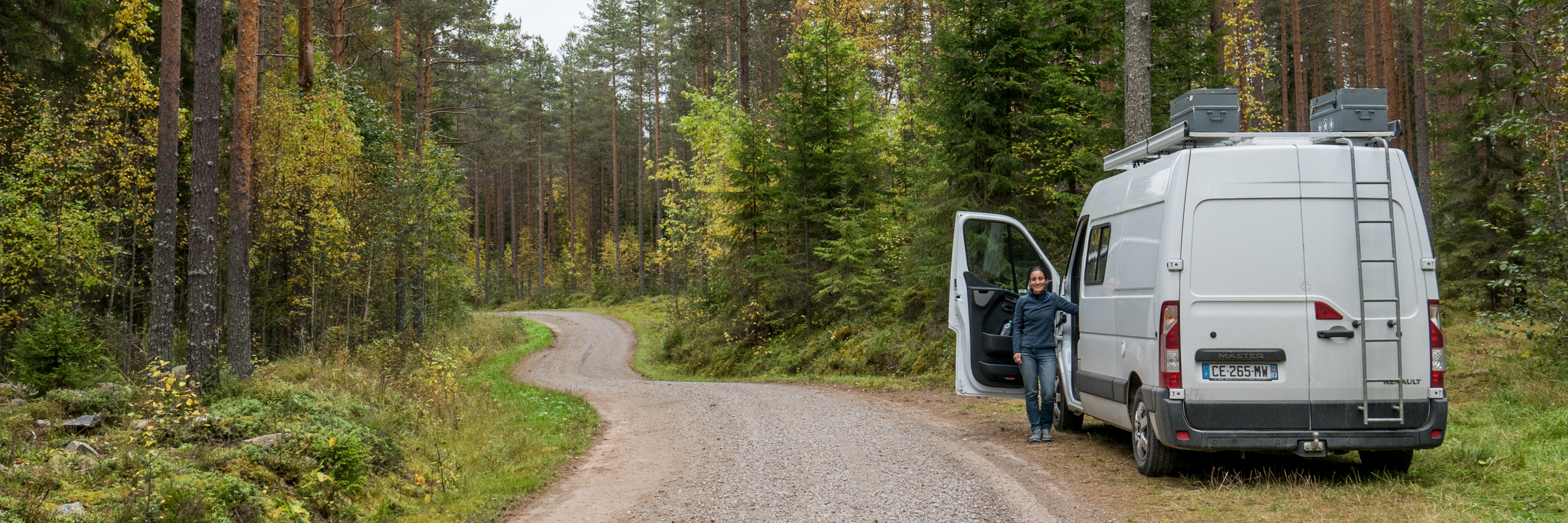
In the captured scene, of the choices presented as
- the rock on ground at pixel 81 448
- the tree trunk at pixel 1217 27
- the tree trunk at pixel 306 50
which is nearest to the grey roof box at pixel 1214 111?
the tree trunk at pixel 1217 27

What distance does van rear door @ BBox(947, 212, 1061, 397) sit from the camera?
28.2 feet

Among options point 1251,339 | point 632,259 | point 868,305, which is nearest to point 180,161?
point 868,305

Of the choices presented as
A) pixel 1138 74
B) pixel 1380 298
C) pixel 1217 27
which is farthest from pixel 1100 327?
pixel 1217 27

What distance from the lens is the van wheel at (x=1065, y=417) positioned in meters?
8.85

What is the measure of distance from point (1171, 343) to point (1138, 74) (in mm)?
6173

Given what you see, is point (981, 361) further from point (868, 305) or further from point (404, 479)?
point (868, 305)

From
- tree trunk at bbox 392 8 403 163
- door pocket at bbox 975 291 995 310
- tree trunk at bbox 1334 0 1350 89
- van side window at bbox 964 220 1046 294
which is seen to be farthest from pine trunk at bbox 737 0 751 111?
tree trunk at bbox 1334 0 1350 89

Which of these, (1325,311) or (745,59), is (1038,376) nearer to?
(1325,311)

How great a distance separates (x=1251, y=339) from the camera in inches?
227

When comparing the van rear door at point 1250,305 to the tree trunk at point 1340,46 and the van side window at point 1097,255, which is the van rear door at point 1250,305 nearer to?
the van side window at point 1097,255

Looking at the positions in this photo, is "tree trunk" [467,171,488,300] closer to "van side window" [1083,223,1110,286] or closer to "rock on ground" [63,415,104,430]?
"rock on ground" [63,415,104,430]

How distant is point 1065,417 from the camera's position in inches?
351

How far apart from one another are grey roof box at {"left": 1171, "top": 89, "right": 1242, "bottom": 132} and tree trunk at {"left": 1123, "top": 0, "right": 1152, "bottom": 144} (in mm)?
4524

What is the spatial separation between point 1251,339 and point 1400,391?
101 cm
